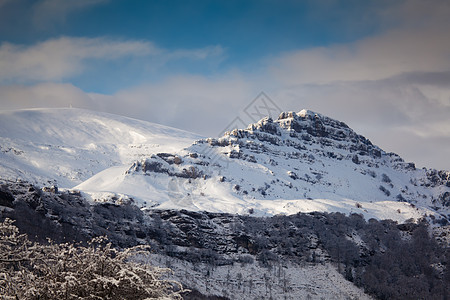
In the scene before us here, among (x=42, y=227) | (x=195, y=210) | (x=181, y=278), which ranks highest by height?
(x=195, y=210)

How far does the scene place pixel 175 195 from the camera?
188000 millimetres

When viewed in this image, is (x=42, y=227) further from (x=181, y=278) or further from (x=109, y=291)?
(x=109, y=291)

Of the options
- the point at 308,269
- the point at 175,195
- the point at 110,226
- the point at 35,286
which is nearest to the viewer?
the point at 35,286

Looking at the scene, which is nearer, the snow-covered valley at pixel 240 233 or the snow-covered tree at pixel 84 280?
the snow-covered tree at pixel 84 280

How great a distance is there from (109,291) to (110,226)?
130951 mm

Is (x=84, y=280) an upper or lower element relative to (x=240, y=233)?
lower

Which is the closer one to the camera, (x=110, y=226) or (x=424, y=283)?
(x=110, y=226)

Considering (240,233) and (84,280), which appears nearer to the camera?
(84,280)

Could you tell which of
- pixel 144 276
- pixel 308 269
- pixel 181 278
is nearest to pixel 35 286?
pixel 144 276

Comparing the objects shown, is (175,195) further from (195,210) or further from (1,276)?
(1,276)

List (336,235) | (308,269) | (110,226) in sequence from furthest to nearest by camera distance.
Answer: (336,235)
(308,269)
(110,226)

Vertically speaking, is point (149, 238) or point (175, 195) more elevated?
point (175, 195)

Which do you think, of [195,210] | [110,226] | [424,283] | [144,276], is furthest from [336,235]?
[144,276]

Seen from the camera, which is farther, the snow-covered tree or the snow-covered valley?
the snow-covered valley
